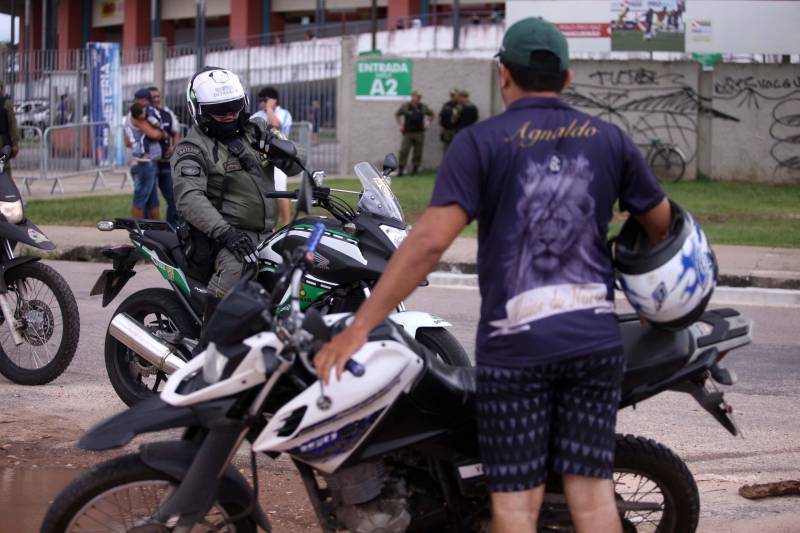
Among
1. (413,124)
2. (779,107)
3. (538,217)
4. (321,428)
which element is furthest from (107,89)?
(538,217)

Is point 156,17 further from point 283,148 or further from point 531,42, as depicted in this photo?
point 531,42

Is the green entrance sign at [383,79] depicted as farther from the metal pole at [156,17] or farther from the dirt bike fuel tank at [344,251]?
the metal pole at [156,17]

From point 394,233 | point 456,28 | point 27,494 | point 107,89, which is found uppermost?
point 456,28

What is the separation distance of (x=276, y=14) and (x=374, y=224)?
1812 inches

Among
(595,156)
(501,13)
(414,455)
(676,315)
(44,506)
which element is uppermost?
(501,13)

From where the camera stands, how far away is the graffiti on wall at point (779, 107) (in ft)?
71.8

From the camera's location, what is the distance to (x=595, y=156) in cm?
339

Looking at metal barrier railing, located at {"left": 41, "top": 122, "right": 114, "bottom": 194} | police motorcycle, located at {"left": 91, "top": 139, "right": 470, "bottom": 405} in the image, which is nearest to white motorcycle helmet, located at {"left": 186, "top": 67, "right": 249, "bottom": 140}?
police motorcycle, located at {"left": 91, "top": 139, "right": 470, "bottom": 405}

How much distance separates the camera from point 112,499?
12.0 ft

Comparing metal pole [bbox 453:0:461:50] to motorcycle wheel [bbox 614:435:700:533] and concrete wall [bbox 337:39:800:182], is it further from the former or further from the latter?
motorcycle wheel [bbox 614:435:700:533]

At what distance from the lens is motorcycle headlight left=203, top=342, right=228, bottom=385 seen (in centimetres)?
357

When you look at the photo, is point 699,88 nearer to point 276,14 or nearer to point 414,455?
point 414,455

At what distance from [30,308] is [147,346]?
153 centimetres

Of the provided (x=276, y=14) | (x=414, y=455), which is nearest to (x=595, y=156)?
(x=414, y=455)
